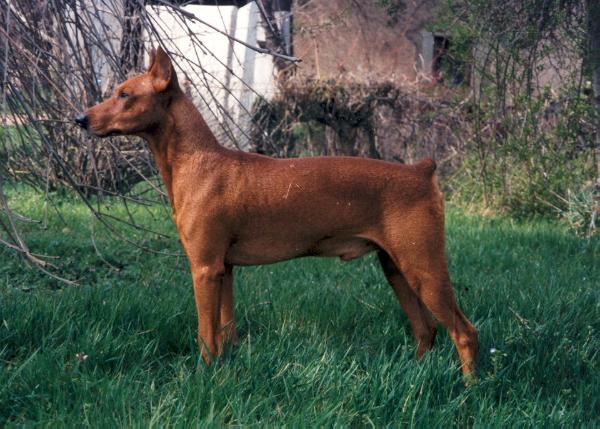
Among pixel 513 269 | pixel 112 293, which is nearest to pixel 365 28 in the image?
pixel 513 269

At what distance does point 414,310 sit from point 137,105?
5.78 feet

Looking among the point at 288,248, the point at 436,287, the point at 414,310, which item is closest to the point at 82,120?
the point at 288,248

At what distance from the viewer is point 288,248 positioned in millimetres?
3910

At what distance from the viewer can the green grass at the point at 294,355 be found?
3250mm

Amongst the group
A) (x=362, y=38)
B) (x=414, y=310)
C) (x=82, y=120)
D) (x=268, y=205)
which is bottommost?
(x=414, y=310)

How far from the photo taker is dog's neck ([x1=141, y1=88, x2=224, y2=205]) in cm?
390

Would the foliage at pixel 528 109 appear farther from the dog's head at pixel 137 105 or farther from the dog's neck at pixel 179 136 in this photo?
the dog's head at pixel 137 105

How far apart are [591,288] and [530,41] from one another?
3162 millimetres

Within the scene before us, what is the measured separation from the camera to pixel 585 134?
8.57 m

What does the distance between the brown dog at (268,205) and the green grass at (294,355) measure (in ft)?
0.99

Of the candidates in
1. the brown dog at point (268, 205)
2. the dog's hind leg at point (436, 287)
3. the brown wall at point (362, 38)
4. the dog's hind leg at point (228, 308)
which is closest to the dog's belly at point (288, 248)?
the brown dog at point (268, 205)

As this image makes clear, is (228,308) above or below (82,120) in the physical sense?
below

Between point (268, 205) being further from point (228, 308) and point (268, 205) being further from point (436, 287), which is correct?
point (436, 287)

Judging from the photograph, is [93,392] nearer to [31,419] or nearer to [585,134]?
[31,419]
